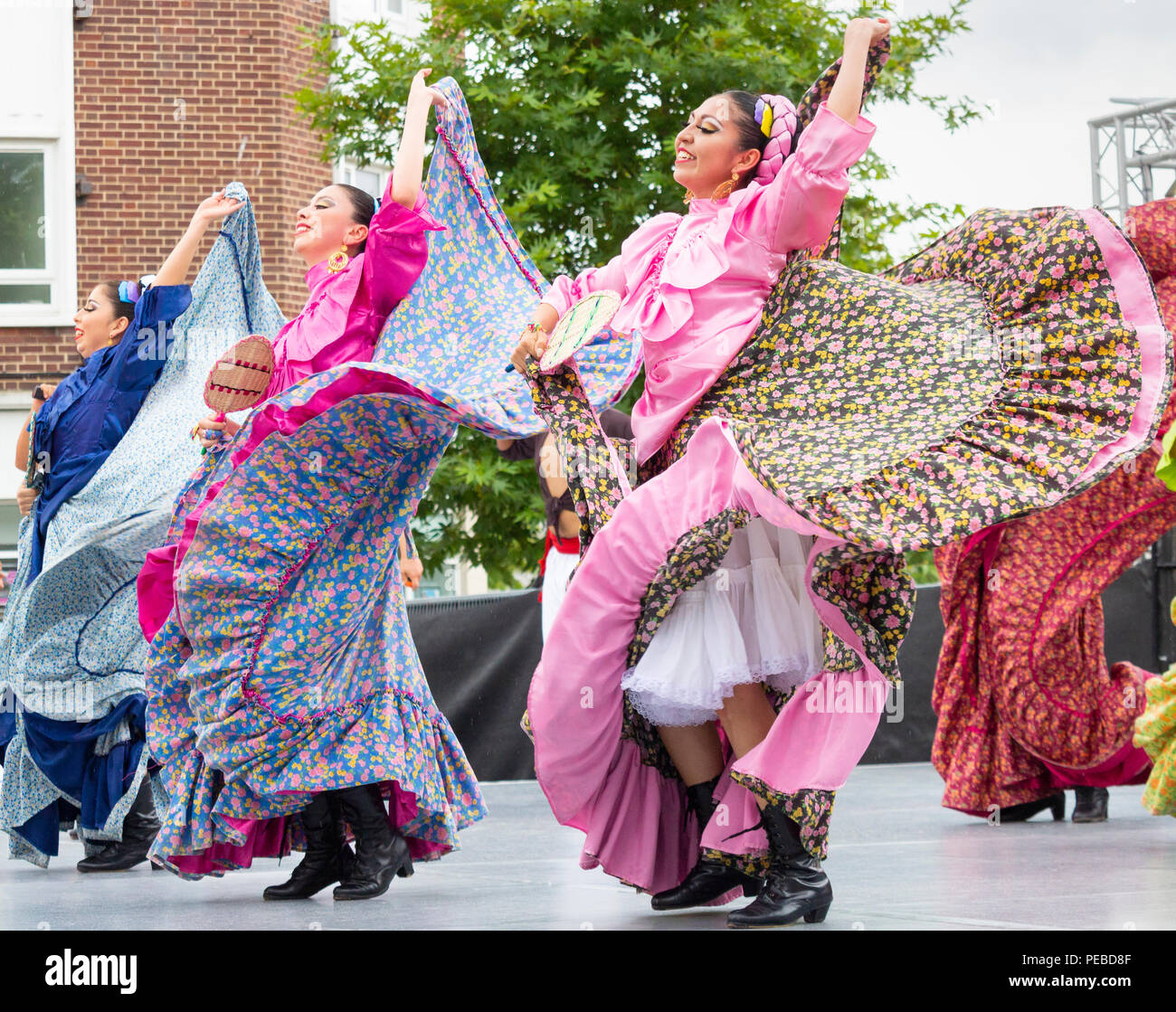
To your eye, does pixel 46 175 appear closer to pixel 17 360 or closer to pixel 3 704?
pixel 17 360

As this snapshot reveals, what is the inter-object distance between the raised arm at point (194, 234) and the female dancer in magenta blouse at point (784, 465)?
61.8 inches

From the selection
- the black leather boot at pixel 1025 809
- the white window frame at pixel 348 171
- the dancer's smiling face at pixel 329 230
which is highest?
the white window frame at pixel 348 171

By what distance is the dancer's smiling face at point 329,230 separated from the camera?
4.28 metres

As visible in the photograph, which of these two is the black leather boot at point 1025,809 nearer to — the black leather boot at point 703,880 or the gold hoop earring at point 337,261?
the black leather boot at point 703,880

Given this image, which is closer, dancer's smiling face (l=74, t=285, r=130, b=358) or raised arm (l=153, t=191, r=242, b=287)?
raised arm (l=153, t=191, r=242, b=287)

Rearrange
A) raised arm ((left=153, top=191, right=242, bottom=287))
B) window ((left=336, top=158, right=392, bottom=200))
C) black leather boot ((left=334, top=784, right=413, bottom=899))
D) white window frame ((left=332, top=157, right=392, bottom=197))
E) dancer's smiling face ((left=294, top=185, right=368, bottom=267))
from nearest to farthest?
black leather boot ((left=334, top=784, right=413, bottom=899)), dancer's smiling face ((left=294, top=185, right=368, bottom=267)), raised arm ((left=153, top=191, right=242, bottom=287)), white window frame ((left=332, top=157, right=392, bottom=197)), window ((left=336, top=158, right=392, bottom=200))

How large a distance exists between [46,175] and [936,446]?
12.5 meters

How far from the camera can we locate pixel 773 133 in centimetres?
351

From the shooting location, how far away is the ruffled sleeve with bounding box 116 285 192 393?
16.7 ft

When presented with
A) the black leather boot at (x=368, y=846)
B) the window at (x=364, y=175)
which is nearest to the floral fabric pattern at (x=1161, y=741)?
the black leather boot at (x=368, y=846)

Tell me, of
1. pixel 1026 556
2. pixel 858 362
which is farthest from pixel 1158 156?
pixel 858 362

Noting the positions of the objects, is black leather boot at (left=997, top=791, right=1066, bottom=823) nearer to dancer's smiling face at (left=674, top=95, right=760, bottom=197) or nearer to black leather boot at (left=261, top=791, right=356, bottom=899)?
black leather boot at (left=261, top=791, right=356, bottom=899)

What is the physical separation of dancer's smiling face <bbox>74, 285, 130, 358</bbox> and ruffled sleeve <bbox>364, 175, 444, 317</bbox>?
1.85m

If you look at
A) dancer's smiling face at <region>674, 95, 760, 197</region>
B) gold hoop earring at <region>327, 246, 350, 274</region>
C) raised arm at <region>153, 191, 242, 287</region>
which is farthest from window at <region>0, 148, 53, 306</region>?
dancer's smiling face at <region>674, 95, 760, 197</region>
